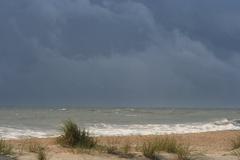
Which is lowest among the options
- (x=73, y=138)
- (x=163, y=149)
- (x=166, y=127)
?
(x=163, y=149)

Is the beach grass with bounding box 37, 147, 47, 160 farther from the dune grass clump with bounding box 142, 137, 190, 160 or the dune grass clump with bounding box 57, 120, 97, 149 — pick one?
the dune grass clump with bounding box 142, 137, 190, 160

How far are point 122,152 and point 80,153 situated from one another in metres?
1.13

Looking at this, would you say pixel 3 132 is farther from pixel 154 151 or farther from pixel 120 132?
pixel 154 151

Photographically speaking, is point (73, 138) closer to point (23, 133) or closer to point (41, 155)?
point (41, 155)

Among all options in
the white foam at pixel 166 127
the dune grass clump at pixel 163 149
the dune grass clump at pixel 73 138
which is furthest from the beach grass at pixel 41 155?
the white foam at pixel 166 127

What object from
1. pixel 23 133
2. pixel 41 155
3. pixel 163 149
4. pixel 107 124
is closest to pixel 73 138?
pixel 41 155

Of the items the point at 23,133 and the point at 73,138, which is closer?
the point at 73,138

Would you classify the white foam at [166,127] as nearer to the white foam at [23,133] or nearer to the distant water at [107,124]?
the distant water at [107,124]

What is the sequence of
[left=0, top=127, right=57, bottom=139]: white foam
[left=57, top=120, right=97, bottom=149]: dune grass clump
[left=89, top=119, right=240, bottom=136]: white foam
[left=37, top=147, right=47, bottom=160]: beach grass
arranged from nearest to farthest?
[left=37, top=147, right=47, bottom=160]: beach grass < [left=57, top=120, right=97, bottom=149]: dune grass clump < [left=0, top=127, right=57, bottom=139]: white foam < [left=89, top=119, right=240, bottom=136]: white foam

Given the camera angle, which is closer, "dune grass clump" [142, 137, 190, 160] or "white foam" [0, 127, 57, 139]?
"dune grass clump" [142, 137, 190, 160]

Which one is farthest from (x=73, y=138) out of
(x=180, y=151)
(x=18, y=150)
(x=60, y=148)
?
(x=180, y=151)

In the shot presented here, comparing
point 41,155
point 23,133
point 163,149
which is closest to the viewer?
point 41,155

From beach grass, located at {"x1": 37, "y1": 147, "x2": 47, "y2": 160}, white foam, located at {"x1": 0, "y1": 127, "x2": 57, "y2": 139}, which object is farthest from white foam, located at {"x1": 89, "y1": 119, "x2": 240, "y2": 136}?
beach grass, located at {"x1": 37, "y1": 147, "x2": 47, "y2": 160}

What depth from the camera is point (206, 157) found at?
43.0 feet
